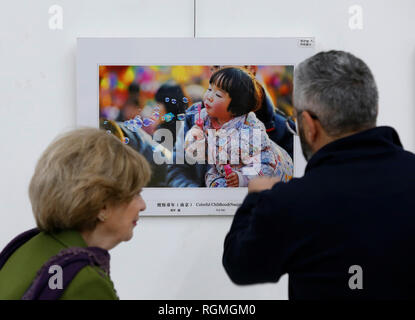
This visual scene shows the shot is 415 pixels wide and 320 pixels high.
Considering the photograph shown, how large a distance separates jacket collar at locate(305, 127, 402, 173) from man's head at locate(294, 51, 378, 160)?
0.15 ft

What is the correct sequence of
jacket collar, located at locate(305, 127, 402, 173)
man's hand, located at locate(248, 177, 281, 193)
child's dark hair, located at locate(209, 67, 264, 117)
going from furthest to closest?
child's dark hair, located at locate(209, 67, 264, 117) → man's hand, located at locate(248, 177, 281, 193) → jacket collar, located at locate(305, 127, 402, 173)

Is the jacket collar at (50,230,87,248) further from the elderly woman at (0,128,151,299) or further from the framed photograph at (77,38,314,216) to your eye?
the framed photograph at (77,38,314,216)

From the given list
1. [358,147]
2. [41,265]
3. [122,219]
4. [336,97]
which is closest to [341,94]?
[336,97]

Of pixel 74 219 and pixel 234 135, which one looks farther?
pixel 234 135

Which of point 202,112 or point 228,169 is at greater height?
point 202,112

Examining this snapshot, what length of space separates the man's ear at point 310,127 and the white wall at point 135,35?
932mm

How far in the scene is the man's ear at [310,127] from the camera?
1022 mm

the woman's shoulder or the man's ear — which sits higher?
the man's ear

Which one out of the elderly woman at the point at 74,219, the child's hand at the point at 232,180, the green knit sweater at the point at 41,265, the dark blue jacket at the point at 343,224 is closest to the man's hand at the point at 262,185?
the dark blue jacket at the point at 343,224

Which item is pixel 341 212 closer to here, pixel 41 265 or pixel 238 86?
pixel 41 265

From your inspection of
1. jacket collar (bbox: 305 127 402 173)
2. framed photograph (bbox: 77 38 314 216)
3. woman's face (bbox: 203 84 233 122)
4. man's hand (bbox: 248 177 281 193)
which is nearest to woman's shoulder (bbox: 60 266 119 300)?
man's hand (bbox: 248 177 281 193)

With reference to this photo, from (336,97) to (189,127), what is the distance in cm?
97

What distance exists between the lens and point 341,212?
2.94 ft

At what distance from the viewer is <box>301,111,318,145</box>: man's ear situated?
102cm
